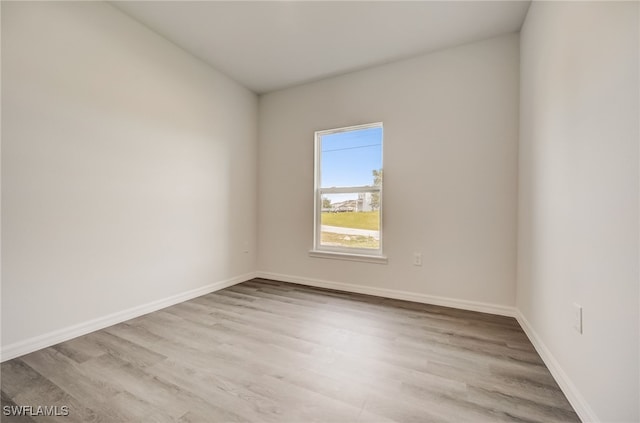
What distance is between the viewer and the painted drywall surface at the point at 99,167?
1.69 m

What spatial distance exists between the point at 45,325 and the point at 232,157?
2259mm

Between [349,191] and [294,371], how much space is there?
2.12 m

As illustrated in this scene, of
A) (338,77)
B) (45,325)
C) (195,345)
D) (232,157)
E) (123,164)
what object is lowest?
(195,345)

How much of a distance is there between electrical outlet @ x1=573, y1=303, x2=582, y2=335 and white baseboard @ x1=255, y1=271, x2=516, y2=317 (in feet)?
3.97

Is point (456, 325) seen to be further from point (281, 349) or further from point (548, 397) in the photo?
point (281, 349)

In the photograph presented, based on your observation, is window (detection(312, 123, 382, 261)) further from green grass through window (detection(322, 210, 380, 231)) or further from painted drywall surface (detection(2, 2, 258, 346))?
painted drywall surface (detection(2, 2, 258, 346))

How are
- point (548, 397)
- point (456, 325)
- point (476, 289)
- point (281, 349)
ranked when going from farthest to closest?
point (476, 289) → point (456, 325) → point (281, 349) → point (548, 397)

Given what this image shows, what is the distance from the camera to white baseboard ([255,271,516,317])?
2428mm

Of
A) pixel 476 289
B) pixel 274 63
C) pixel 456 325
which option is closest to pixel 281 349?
pixel 456 325

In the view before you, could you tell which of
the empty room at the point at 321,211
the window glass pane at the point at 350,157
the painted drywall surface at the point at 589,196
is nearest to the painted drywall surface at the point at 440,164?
the empty room at the point at 321,211

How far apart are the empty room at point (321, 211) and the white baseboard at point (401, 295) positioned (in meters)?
0.02

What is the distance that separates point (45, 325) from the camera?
5.90 ft

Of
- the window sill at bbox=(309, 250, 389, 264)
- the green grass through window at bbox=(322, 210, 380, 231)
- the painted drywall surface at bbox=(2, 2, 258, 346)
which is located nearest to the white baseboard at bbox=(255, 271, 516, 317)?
the window sill at bbox=(309, 250, 389, 264)

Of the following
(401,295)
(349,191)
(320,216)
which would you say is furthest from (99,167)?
(401,295)
